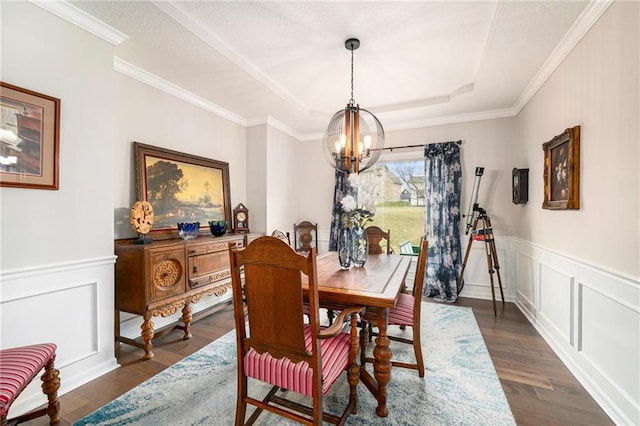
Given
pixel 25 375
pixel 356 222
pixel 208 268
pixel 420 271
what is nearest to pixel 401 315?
pixel 420 271

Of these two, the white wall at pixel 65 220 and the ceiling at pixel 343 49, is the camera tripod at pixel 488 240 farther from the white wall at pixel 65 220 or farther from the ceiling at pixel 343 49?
the white wall at pixel 65 220

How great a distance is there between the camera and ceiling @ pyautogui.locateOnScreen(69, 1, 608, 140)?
2.05 meters

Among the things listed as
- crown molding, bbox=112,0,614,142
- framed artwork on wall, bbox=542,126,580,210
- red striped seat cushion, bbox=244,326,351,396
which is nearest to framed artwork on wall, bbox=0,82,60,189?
crown molding, bbox=112,0,614,142

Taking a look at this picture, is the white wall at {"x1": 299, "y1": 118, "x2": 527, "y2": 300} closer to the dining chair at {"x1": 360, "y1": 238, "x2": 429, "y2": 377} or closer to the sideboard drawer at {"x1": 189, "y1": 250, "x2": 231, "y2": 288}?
the dining chair at {"x1": 360, "y1": 238, "x2": 429, "y2": 377}

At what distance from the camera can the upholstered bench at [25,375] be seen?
1.27 m

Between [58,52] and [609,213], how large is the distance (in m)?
3.83

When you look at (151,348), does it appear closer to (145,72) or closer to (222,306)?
(222,306)

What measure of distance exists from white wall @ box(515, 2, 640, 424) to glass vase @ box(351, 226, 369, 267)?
158cm

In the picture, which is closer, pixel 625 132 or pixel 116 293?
pixel 625 132

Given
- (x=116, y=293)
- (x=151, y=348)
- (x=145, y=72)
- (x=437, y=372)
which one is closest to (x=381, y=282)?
(x=437, y=372)

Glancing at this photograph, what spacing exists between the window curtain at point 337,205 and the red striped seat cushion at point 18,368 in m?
3.64

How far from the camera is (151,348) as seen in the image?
2.49m

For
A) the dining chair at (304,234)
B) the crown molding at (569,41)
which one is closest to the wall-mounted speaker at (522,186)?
the crown molding at (569,41)

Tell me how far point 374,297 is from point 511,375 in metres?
1.48
